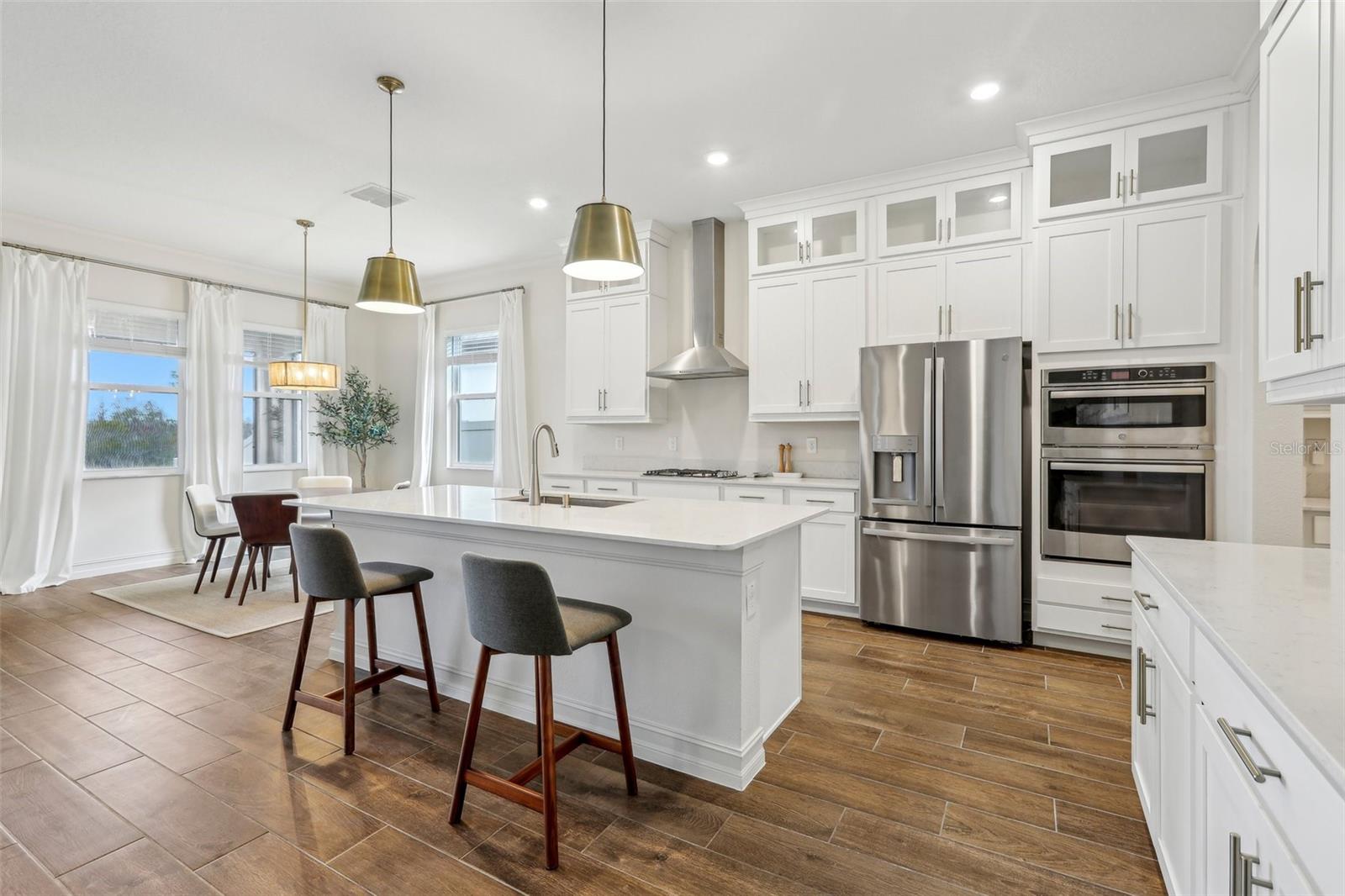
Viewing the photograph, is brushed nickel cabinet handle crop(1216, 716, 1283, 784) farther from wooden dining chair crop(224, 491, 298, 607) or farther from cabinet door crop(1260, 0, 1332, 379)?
wooden dining chair crop(224, 491, 298, 607)

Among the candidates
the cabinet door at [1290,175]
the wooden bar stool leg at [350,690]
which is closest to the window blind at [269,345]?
the wooden bar stool leg at [350,690]

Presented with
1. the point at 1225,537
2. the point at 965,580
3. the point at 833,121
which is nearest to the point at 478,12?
the point at 833,121

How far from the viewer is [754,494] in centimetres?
446

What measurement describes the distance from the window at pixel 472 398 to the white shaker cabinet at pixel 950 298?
3981mm

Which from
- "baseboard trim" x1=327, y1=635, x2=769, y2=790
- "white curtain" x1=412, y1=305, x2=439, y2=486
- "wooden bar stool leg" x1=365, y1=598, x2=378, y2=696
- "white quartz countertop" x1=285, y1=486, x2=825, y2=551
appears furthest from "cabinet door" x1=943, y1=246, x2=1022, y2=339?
"white curtain" x1=412, y1=305, x2=439, y2=486

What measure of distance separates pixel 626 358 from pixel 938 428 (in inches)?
100

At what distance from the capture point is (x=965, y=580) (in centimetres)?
369

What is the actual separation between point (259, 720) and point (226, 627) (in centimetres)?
162

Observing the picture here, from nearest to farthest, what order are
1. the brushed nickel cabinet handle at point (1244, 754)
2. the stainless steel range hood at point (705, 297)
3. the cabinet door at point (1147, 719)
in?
the brushed nickel cabinet handle at point (1244, 754) → the cabinet door at point (1147, 719) → the stainless steel range hood at point (705, 297)

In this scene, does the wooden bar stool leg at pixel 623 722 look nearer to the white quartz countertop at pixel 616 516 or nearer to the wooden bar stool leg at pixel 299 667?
the white quartz countertop at pixel 616 516

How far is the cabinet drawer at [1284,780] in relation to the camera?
75 cm

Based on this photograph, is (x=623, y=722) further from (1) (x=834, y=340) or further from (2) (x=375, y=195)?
(2) (x=375, y=195)

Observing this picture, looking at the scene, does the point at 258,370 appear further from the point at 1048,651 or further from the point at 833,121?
the point at 1048,651

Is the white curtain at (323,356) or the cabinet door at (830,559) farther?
the white curtain at (323,356)
